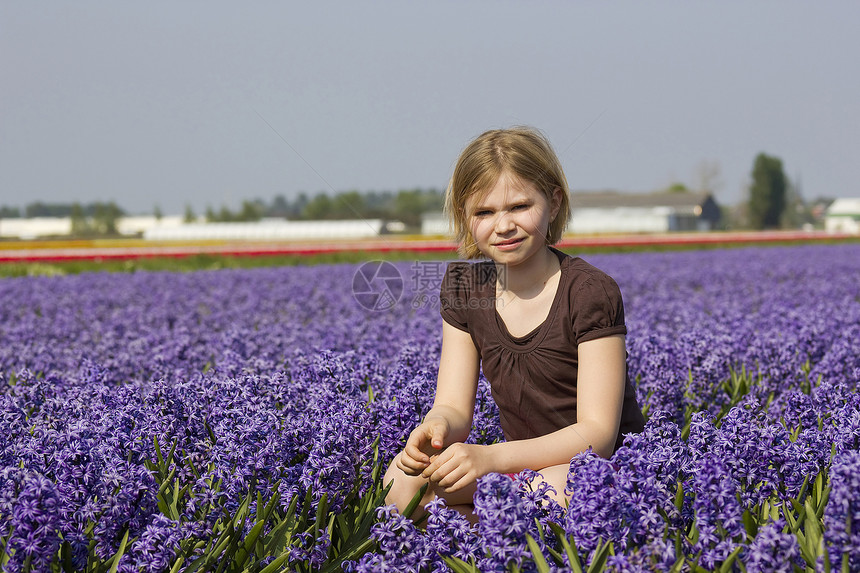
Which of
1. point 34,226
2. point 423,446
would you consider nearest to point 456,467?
point 423,446

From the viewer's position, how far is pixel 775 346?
206 inches

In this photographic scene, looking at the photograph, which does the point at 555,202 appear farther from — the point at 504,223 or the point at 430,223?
the point at 430,223

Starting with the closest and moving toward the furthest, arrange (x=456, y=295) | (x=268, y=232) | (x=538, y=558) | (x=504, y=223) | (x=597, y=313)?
1. (x=538, y=558)
2. (x=597, y=313)
3. (x=504, y=223)
4. (x=456, y=295)
5. (x=268, y=232)

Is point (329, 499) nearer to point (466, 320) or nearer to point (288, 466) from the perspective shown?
point (288, 466)

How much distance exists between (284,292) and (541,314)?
904cm

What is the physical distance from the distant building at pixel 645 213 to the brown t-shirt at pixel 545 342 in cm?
5625

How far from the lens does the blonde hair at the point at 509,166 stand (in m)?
3.04

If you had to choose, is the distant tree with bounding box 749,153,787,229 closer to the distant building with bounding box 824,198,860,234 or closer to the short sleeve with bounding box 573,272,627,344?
the distant building with bounding box 824,198,860,234

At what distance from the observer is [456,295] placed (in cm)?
335

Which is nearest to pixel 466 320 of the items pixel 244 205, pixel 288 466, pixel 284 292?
pixel 288 466

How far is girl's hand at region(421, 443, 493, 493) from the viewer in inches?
98.0

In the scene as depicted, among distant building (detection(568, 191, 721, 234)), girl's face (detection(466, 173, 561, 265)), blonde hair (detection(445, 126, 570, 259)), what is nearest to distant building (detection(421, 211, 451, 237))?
distant building (detection(568, 191, 721, 234))

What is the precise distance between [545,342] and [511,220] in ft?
1.64

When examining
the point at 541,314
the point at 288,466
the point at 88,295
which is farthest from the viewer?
the point at 88,295
